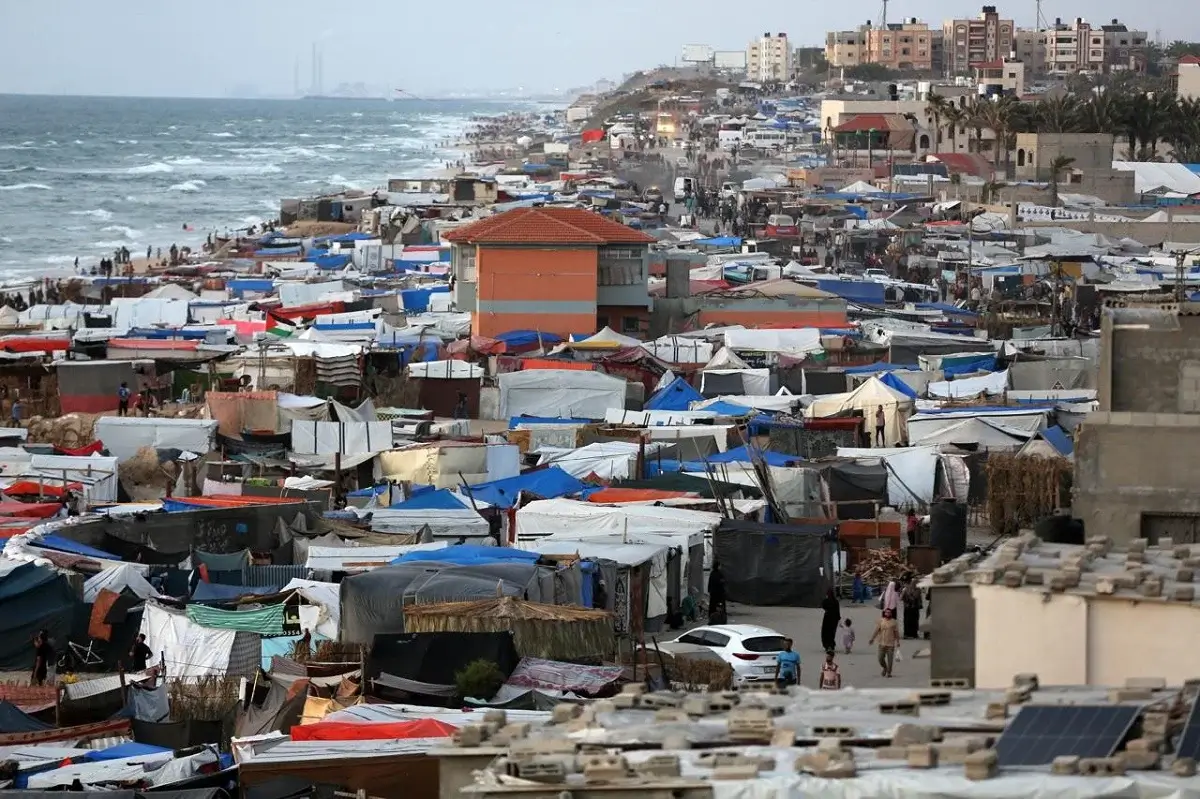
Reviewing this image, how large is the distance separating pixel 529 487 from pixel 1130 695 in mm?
14833

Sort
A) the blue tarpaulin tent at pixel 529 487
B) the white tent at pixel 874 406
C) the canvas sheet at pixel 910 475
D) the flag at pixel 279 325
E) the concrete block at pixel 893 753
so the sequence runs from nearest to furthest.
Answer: the concrete block at pixel 893 753 → the blue tarpaulin tent at pixel 529 487 → the canvas sheet at pixel 910 475 → the white tent at pixel 874 406 → the flag at pixel 279 325

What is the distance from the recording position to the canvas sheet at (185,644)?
16969 mm

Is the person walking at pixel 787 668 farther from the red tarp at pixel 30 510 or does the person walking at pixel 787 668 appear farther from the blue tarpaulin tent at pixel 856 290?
the blue tarpaulin tent at pixel 856 290

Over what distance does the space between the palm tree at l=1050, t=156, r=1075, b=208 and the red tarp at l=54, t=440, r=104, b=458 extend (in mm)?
42870

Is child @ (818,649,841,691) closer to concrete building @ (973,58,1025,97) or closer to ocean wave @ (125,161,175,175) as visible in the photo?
ocean wave @ (125,161,175,175)

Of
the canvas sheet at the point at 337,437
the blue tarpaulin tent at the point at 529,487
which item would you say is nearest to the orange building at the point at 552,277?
the canvas sheet at the point at 337,437

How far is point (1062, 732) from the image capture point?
804 cm

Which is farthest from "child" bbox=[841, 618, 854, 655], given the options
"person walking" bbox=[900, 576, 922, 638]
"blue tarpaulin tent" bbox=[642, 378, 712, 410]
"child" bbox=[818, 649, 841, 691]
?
"blue tarpaulin tent" bbox=[642, 378, 712, 410]

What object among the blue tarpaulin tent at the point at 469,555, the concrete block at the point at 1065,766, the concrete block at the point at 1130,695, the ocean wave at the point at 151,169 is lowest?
the ocean wave at the point at 151,169

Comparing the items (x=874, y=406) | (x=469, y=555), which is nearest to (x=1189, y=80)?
(x=874, y=406)

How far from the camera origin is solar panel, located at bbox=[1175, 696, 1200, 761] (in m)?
7.67

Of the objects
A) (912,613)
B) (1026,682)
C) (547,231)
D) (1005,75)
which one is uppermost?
(1026,682)

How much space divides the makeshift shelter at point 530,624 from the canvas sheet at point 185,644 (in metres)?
1.56

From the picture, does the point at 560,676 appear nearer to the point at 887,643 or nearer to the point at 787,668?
the point at 787,668
